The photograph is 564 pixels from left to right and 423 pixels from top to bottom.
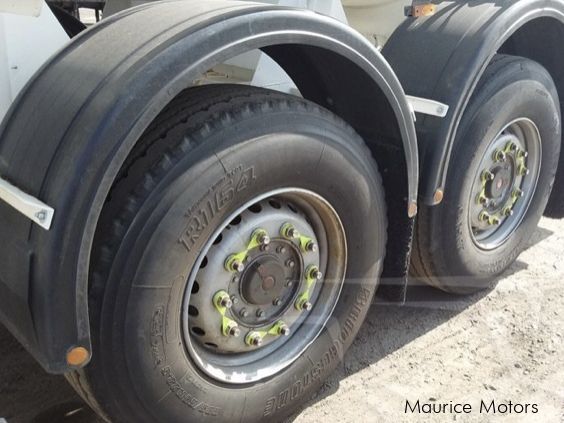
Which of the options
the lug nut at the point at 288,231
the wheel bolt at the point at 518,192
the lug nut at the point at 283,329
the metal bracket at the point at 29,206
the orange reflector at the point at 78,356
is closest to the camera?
the metal bracket at the point at 29,206

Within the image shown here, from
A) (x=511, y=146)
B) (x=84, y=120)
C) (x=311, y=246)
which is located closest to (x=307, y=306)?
(x=311, y=246)

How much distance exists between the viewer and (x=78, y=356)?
5.67 feet

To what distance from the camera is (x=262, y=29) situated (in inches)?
72.6

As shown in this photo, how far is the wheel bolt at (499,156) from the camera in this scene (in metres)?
3.09

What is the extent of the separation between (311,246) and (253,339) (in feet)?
1.24

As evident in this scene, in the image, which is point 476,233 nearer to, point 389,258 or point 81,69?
point 389,258

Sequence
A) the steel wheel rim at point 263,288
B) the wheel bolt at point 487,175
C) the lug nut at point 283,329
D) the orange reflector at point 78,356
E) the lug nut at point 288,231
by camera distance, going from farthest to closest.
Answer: the wheel bolt at point 487,175
the lug nut at point 283,329
the lug nut at point 288,231
the steel wheel rim at point 263,288
the orange reflector at point 78,356

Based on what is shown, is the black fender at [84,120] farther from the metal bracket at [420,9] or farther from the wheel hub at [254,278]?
the metal bracket at [420,9]

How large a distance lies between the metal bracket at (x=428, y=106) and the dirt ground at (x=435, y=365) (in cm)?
104

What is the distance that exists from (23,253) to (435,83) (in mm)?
1713

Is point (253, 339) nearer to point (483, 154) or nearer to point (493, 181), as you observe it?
point (483, 154)

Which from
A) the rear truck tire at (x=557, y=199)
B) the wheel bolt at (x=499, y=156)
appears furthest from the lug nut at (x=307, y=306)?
the rear truck tire at (x=557, y=199)

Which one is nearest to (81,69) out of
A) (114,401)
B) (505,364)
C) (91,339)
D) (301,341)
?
(91,339)

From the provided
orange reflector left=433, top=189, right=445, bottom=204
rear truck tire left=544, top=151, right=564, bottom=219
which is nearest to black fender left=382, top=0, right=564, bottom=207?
orange reflector left=433, top=189, right=445, bottom=204
